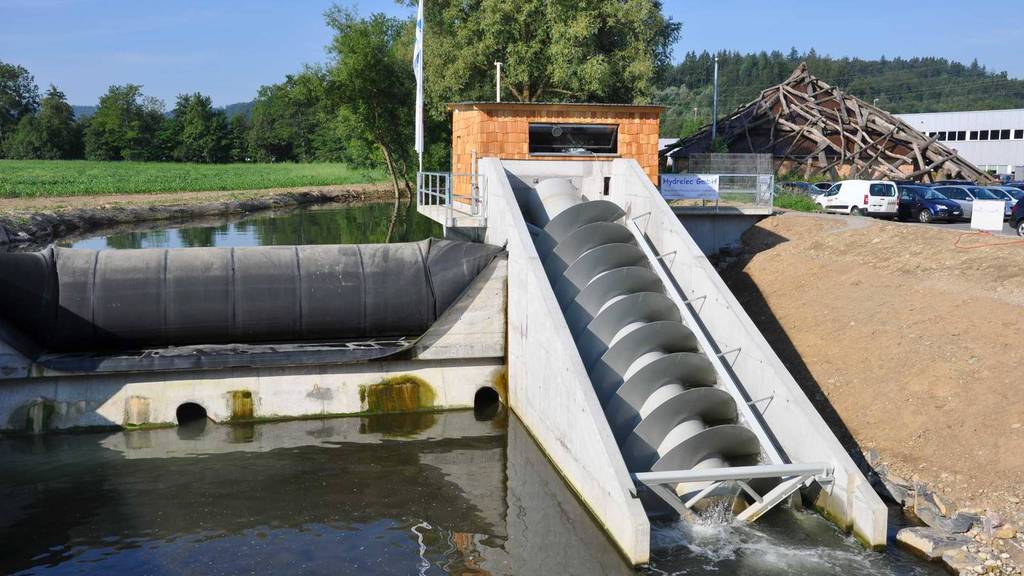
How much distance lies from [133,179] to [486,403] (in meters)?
63.9

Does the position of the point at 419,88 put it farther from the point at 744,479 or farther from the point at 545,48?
the point at 545,48

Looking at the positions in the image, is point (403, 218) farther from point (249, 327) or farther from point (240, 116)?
point (240, 116)

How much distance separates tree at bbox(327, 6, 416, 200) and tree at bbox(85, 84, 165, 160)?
186 feet

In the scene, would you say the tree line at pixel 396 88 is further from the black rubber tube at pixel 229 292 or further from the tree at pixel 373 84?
the black rubber tube at pixel 229 292

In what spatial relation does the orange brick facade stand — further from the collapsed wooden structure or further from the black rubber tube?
the collapsed wooden structure

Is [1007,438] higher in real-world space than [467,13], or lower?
lower

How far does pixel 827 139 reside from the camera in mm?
51656

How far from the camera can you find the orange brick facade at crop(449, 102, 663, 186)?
851 inches

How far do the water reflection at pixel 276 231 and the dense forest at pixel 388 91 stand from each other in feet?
22.9

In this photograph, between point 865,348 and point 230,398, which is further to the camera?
point 230,398

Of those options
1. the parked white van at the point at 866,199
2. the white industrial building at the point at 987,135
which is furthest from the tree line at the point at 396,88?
the white industrial building at the point at 987,135

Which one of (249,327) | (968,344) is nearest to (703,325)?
(968,344)

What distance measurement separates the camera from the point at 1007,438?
40.4 feet

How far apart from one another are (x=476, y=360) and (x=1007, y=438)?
948cm
